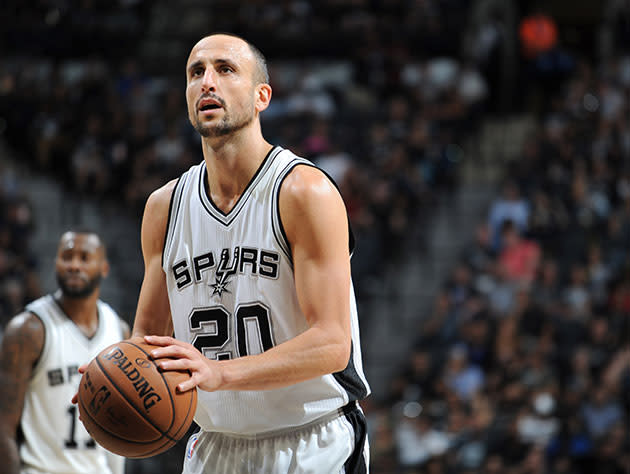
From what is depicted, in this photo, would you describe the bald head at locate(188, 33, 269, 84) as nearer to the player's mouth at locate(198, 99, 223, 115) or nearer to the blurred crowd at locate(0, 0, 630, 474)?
the player's mouth at locate(198, 99, 223, 115)

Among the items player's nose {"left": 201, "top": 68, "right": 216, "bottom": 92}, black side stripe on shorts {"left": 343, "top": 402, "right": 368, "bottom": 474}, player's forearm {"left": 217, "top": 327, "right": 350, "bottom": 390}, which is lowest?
black side stripe on shorts {"left": 343, "top": 402, "right": 368, "bottom": 474}

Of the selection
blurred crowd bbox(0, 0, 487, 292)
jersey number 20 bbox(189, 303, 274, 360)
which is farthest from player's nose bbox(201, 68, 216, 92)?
blurred crowd bbox(0, 0, 487, 292)

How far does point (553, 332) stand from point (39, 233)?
597cm

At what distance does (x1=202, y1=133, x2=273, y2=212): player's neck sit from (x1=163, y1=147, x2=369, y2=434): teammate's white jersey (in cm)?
4

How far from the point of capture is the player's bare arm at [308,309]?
2.89m

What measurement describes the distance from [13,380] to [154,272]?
138 cm

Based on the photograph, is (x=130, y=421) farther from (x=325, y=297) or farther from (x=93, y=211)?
(x=93, y=211)

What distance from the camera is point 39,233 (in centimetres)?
1127

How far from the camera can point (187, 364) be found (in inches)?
112

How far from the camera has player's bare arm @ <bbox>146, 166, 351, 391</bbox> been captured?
9.50 feet

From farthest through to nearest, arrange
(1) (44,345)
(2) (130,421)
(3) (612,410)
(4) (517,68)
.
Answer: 1. (4) (517,68)
2. (3) (612,410)
3. (1) (44,345)
4. (2) (130,421)

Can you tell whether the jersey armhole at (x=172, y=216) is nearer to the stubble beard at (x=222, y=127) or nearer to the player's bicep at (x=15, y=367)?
the stubble beard at (x=222, y=127)

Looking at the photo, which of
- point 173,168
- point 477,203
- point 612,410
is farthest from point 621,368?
point 173,168

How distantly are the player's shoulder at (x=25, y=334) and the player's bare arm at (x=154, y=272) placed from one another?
126 cm
